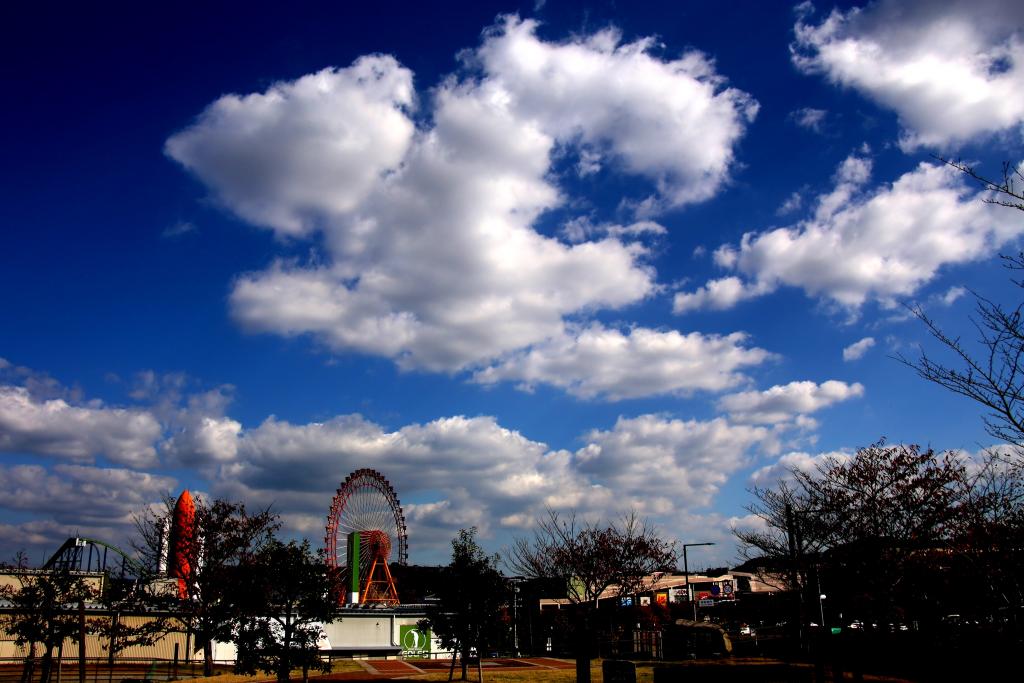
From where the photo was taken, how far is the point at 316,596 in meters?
26.1

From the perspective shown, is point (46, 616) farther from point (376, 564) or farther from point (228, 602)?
point (376, 564)

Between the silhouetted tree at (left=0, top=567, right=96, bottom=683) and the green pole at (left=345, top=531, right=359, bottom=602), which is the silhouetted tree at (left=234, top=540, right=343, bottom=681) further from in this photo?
the green pole at (left=345, top=531, right=359, bottom=602)

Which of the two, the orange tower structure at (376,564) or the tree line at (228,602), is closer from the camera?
the tree line at (228,602)

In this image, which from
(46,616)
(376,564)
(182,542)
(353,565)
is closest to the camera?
(46,616)

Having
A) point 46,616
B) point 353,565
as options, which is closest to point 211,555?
point 46,616

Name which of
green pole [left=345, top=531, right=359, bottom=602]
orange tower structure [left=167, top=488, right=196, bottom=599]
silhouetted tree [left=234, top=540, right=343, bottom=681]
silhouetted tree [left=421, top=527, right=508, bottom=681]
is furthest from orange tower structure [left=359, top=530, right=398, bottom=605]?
silhouetted tree [left=234, top=540, right=343, bottom=681]

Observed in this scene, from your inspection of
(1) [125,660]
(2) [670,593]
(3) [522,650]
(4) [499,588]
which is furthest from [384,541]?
(2) [670,593]

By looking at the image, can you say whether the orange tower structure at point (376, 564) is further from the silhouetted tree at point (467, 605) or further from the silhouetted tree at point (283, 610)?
the silhouetted tree at point (283, 610)

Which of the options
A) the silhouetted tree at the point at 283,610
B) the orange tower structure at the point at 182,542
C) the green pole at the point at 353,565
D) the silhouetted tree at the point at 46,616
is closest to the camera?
the silhouetted tree at the point at 283,610

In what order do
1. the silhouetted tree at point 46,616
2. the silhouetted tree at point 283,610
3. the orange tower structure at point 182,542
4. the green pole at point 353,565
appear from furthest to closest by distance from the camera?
the green pole at point 353,565, the orange tower structure at point 182,542, the silhouetted tree at point 46,616, the silhouetted tree at point 283,610

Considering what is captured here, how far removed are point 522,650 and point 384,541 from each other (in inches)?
703

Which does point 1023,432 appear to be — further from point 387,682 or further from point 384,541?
point 384,541

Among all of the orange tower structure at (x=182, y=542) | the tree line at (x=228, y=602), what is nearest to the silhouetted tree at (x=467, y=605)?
the tree line at (x=228, y=602)

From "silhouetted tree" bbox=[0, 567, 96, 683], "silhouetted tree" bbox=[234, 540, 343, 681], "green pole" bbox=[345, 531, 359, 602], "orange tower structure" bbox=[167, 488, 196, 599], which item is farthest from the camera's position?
"green pole" bbox=[345, 531, 359, 602]
